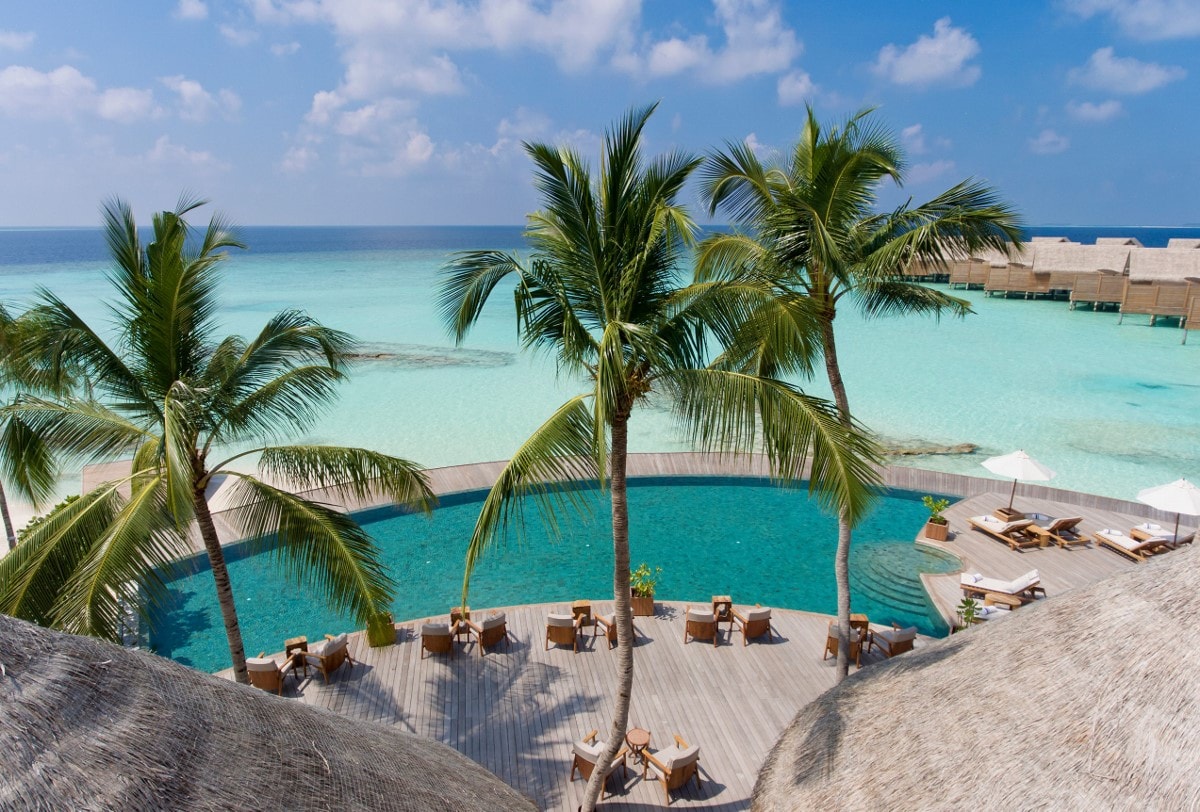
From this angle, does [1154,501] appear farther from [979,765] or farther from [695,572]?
[979,765]

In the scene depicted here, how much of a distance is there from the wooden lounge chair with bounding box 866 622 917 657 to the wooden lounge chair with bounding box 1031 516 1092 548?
193 inches

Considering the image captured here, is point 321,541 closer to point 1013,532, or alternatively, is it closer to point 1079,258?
point 1013,532

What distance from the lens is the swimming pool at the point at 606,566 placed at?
1022 cm

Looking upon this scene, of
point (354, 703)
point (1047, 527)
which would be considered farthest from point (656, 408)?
point (354, 703)

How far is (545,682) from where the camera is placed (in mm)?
7914

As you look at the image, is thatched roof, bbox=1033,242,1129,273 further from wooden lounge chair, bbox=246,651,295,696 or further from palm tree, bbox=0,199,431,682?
wooden lounge chair, bbox=246,651,295,696

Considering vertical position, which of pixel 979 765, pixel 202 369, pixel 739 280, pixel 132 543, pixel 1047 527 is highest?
pixel 739 280

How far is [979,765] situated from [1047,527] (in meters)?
9.63

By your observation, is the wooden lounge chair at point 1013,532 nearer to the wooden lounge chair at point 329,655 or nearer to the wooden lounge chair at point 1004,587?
the wooden lounge chair at point 1004,587


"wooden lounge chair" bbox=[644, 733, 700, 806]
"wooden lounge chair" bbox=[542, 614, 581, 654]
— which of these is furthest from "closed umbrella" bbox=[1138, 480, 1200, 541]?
"wooden lounge chair" bbox=[542, 614, 581, 654]

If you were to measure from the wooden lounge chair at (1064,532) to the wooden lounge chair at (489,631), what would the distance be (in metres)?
9.50

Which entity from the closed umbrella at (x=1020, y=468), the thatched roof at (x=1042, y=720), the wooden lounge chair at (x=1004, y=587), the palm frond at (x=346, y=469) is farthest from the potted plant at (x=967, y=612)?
the palm frond at (x=346, y=469)

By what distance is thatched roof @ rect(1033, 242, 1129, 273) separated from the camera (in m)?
40.5

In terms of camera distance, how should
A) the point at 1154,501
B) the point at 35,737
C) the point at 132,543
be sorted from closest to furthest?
the point at 35,737 < the point at 132,543 < the point at 1154,501
